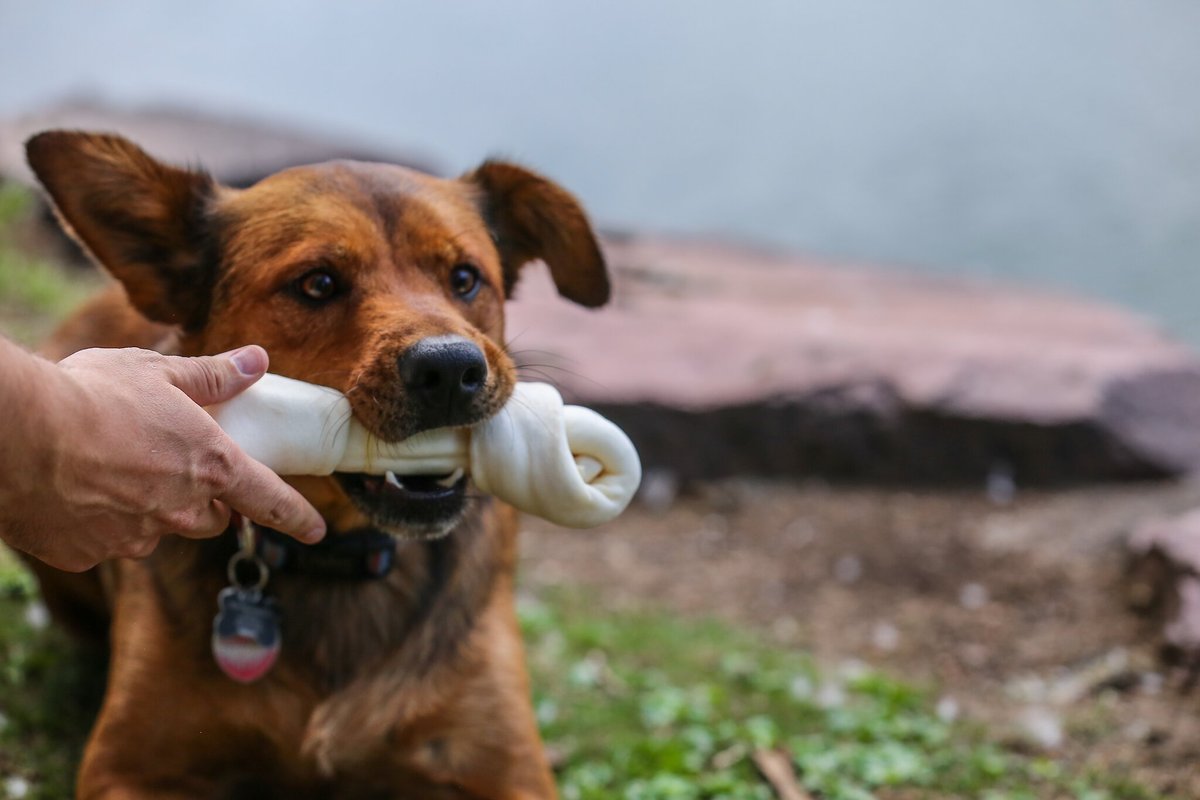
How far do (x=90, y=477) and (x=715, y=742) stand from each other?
2.49 meters

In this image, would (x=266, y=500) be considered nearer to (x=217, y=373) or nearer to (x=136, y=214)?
(x=217, y=373)

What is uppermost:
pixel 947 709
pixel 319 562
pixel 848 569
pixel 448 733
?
pixel 319 562

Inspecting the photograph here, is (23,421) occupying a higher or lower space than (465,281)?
higher

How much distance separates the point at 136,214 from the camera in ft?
8.66

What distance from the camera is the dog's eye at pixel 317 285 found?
8.38 ft

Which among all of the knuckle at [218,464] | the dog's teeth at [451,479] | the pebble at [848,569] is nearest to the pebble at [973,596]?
the pebble at [848,569]

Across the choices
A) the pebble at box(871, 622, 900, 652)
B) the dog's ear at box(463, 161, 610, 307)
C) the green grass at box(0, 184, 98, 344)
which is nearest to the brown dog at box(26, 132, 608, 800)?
the dog's ear at box(463, 161, 610, 307)

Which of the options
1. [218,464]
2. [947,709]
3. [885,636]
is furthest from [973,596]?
[218,464]

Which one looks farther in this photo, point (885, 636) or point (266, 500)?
point (885, 636)

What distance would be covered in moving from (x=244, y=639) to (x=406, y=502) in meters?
0.53

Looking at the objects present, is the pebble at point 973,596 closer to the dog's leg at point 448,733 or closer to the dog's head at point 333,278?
the dog's leg at point 448,733

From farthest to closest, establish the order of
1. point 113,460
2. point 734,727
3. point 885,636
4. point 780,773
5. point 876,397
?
point 876,397, point 885,636, point 734,727, point 780,773, point 113,460

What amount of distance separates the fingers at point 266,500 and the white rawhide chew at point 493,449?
16 cm

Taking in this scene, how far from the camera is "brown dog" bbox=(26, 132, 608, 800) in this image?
8.23 feet
